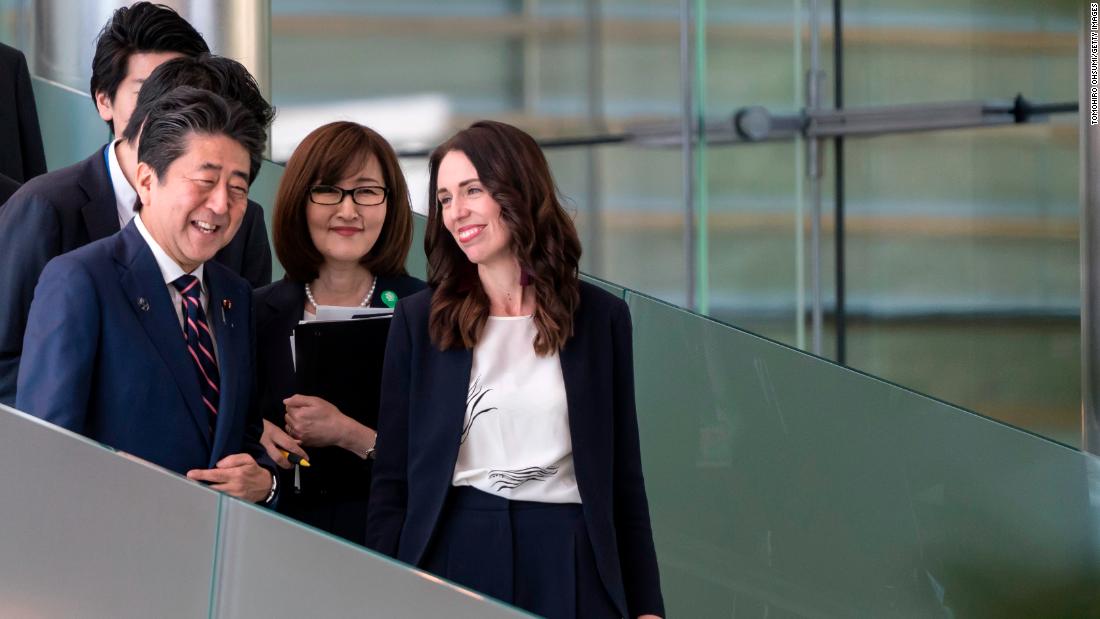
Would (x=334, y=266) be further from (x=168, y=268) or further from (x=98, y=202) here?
(x=168, y=268)

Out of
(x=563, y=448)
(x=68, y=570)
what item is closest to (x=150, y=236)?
(x=68, y=570)

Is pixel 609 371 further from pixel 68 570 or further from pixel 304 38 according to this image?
pixel 304 38

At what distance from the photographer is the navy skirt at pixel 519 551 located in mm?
2441

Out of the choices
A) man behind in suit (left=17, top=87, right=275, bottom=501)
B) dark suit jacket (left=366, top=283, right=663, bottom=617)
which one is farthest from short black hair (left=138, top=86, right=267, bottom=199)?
dark suit jacket (left=366, top=283, right=663, bottom=617)

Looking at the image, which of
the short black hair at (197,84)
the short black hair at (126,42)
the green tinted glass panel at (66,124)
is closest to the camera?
the short black hair at (197,84)

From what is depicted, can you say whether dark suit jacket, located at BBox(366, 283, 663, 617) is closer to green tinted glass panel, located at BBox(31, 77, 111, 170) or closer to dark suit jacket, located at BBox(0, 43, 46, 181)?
dark suit jacket, located at BBox(0, 43, 46, 181)

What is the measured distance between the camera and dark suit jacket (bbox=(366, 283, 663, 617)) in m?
2.45

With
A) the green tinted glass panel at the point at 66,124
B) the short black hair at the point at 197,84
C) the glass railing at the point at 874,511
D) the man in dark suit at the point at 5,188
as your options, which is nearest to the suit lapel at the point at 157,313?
the short black hair at the point at 197,84

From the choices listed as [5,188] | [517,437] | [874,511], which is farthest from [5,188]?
[874,511]

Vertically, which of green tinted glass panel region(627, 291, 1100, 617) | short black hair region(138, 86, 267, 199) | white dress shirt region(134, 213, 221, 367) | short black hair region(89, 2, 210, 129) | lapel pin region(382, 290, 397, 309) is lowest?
green tinted glass panel region(627, 291, 1100, 617)

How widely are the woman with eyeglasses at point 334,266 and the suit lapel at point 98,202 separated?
0.37 metres

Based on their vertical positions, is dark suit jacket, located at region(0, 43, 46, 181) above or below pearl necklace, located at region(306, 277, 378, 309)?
above

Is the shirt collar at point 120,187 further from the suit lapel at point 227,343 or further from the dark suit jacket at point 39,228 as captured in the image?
the suit lapel at point 227,343

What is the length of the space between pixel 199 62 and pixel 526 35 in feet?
21.3
